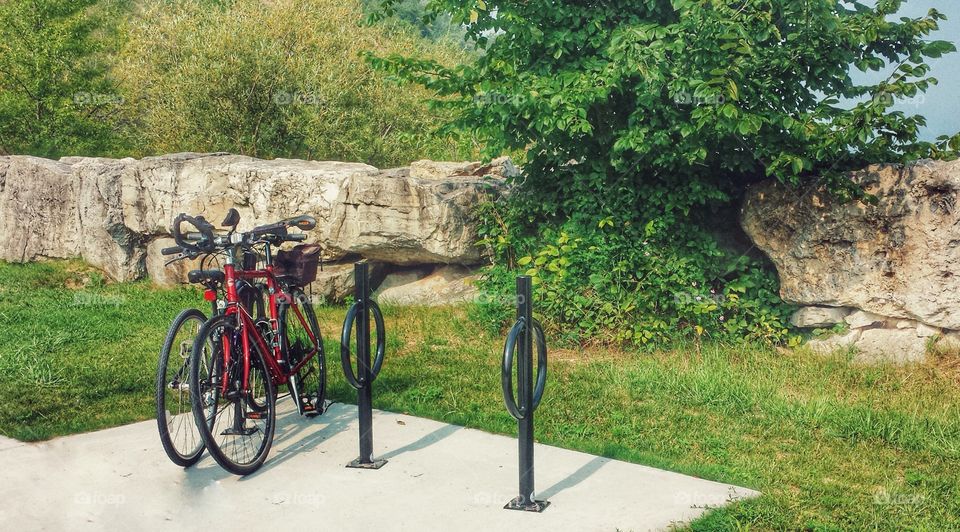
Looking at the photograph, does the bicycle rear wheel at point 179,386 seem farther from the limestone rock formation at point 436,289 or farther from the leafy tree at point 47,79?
the leafy tree at point 47,79

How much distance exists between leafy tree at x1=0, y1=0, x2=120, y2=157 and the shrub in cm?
122

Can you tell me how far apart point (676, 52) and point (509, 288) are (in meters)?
2.93

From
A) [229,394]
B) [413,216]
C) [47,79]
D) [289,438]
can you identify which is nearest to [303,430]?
[289,438]

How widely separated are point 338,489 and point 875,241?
5.22 meters

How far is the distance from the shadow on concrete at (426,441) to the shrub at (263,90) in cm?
1157

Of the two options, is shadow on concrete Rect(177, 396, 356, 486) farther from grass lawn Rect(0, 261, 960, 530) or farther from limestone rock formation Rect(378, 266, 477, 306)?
limestone rock formation Rect(378, 266, 477, 306)

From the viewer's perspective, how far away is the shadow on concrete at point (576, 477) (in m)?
4.71

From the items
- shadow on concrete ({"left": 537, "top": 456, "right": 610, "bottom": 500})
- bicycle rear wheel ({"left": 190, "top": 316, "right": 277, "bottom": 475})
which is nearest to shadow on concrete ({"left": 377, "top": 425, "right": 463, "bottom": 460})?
bicycle rear wheel ({"left": 190, "top": 316, "right": 277, "bottom": 475})

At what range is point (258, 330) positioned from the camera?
541cm

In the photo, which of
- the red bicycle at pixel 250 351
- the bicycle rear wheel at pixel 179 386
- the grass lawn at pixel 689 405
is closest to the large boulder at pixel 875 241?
the grass lawn at pixel 689 405

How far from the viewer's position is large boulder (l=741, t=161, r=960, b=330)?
24.0 ft

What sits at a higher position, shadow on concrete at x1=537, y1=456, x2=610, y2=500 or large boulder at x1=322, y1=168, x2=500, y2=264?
large boulder at x1=322, y1=168, x2=500, y2=264

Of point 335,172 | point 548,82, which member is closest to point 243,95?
point 335,172

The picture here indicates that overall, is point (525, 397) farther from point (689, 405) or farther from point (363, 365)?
point (689, 405)
